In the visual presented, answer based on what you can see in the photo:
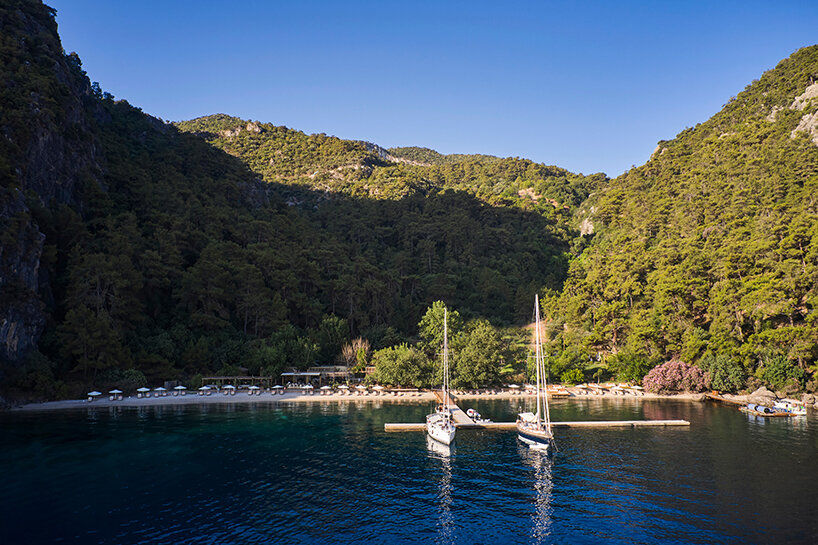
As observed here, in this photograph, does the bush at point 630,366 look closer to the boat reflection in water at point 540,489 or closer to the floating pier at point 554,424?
the floating pier at point 554,424

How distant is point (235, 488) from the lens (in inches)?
1211

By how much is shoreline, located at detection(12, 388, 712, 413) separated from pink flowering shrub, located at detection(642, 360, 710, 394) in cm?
101

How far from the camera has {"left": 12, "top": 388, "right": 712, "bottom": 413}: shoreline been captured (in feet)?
193

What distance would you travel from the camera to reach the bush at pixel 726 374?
60.6m

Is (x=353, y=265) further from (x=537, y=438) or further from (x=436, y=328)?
(x=537, y=438)

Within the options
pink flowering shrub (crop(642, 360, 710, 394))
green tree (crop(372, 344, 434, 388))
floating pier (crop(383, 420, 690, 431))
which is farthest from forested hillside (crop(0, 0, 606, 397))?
pink flowering shrub (crop(642, 360, 710, 394))

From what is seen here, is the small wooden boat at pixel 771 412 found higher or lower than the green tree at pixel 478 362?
lower

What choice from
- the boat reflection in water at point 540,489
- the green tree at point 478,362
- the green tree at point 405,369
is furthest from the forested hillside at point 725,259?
the boat reflection in water at point 540,489

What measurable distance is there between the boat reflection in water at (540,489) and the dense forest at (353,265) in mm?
31206

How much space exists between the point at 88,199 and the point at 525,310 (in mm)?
87526

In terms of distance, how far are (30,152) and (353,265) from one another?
57.3m

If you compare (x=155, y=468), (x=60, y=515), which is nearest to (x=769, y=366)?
(x=155, y=468)

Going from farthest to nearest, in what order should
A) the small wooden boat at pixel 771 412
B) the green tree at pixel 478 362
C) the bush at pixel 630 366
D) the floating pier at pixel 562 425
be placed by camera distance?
the bush at pixel 630 366 < the green tree at pixel 478 362 < the small wooden boat at pixel 771 412 < the floating pier at pixel 562 425

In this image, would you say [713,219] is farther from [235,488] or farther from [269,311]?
[235,488]
